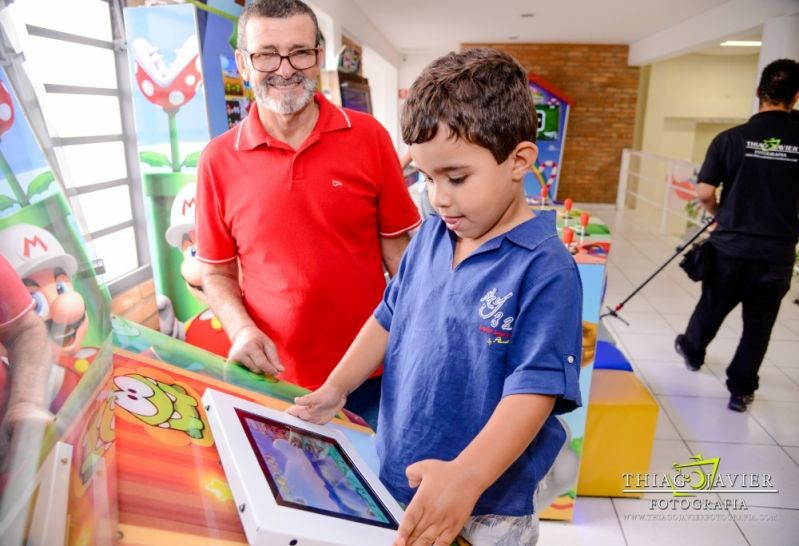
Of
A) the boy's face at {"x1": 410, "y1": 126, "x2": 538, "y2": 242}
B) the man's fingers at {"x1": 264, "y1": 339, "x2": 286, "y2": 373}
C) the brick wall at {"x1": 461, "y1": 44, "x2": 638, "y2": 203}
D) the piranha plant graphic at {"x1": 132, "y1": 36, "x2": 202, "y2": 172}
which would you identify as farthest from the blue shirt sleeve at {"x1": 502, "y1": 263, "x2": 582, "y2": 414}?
the brick wall at {"x1": 461, "y1": 44, "x2": 638, "y2": 203}

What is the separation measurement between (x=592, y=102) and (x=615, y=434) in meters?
9.75

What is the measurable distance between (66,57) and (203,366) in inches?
80.0

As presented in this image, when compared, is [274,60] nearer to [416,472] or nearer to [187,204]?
[187,204]

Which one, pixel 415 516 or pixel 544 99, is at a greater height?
pixel 544 99

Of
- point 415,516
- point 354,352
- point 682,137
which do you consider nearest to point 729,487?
point 354,352

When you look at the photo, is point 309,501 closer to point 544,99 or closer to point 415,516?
point 415,516

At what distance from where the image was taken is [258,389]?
0.92 meters

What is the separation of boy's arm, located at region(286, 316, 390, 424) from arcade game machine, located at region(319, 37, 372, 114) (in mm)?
2635

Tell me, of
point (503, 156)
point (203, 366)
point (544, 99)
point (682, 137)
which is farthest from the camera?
point (682, 137)

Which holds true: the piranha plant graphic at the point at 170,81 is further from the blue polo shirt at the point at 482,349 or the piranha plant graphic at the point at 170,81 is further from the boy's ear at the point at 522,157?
the boy's ear at the point at 522,157

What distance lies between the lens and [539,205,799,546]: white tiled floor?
7.61ft

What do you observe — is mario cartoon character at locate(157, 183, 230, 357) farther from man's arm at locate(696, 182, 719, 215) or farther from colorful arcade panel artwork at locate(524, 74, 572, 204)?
colorful arcade panel artwork at locate(524, 74, 572, 204)

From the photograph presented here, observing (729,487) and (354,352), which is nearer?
(354,352)

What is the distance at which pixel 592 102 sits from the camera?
35.6ft
